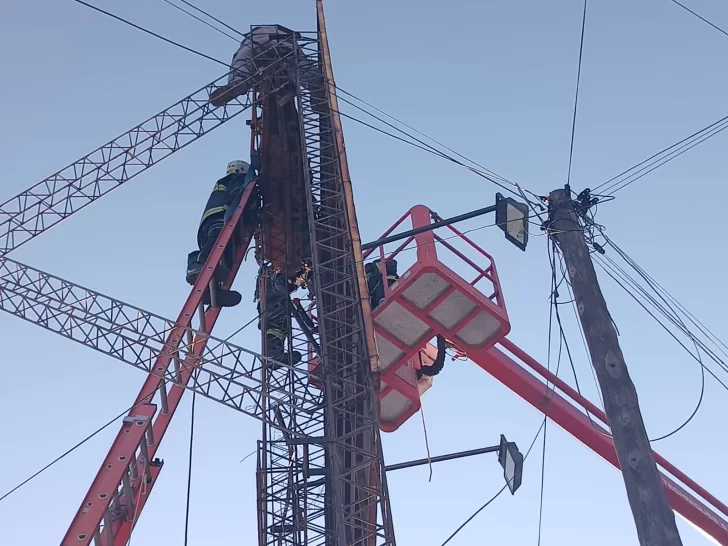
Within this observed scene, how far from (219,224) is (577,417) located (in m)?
7.77

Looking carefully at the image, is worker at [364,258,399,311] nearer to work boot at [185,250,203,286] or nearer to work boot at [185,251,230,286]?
work boot at [185,251,230,286]

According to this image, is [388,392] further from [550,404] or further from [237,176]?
[237,176]

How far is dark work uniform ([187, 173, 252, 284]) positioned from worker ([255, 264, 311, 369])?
1.74 meters

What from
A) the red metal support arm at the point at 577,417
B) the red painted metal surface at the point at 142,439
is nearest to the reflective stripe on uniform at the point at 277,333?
the red painted metal surface at the point at 142,439

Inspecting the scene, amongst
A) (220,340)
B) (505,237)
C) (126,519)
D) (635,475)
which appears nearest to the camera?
(635,475)

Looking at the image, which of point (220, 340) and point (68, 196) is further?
point (68, 196)

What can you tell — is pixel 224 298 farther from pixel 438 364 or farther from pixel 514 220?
pixel 514 220

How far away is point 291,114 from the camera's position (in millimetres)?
18859

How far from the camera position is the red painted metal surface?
→ 12.3 m

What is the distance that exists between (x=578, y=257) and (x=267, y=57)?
1152cm

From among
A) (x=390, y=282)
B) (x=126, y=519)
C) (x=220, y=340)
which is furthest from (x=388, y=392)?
(x=126, y=519)

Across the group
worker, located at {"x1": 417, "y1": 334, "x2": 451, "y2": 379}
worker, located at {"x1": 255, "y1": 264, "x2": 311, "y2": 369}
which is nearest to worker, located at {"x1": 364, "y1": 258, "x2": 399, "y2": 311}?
worker, located at {"x1": 417, "y1": 334, "x2": 451, "y2": 379}

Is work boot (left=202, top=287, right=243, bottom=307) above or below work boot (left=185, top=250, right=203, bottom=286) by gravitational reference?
below

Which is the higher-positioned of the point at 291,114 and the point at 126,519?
the point at 291,114
